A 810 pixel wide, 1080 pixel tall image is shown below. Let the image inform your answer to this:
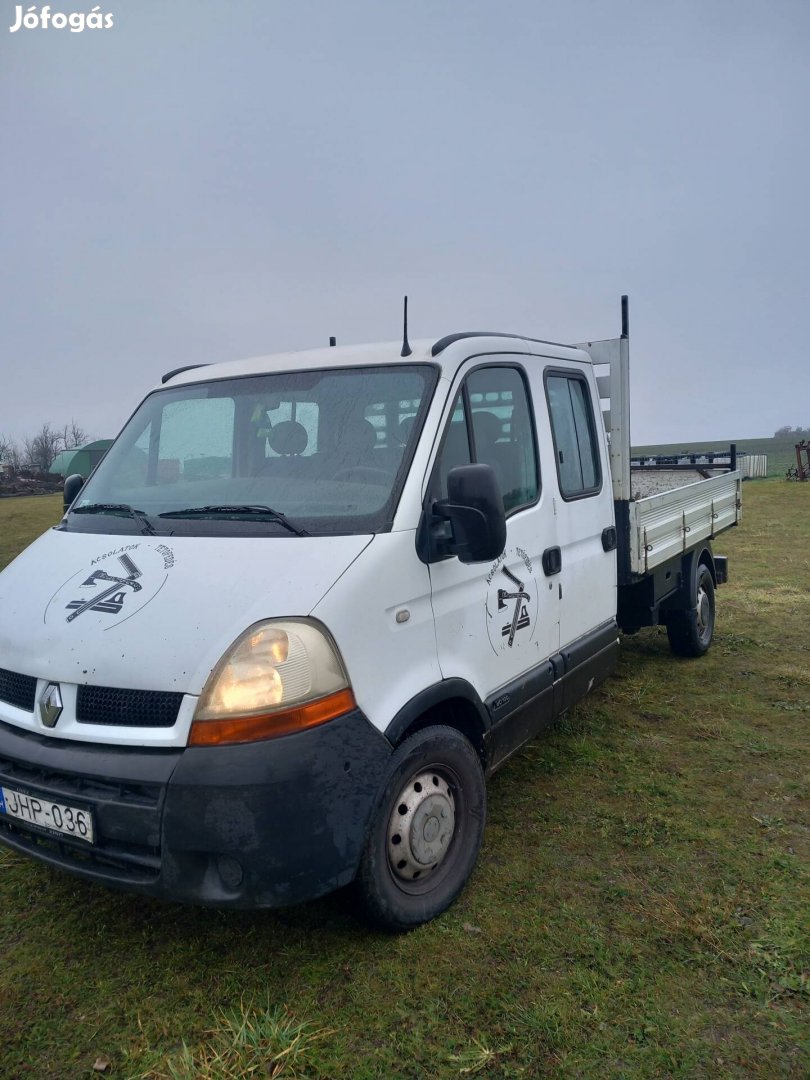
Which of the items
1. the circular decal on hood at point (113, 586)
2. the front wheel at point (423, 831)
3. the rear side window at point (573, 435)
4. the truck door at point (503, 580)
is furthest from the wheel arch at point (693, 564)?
the circular decal on hood at point (113, 586)

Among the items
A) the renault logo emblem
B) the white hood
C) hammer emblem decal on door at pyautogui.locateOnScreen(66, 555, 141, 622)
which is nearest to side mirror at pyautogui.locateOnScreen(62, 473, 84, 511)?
the white hood

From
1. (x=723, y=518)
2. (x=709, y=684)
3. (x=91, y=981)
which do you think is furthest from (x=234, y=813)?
(x=723, y=518)

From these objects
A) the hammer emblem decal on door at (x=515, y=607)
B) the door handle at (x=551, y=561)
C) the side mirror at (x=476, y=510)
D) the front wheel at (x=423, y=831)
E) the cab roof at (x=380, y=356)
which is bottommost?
the front wheel at (x=423, y=831)

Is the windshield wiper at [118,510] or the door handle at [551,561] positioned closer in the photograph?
the windshield wiper at [118,510]

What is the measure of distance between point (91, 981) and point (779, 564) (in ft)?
33.6

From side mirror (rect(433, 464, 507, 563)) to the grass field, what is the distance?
129cm

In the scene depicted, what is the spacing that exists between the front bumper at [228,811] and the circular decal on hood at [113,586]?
433 mm

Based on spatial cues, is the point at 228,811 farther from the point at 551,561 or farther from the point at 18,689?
the point at 551,561

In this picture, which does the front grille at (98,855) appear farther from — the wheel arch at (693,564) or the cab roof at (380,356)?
the wheel arch at (693,564)

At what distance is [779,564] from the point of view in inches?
427

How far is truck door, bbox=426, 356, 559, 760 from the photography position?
121 inches

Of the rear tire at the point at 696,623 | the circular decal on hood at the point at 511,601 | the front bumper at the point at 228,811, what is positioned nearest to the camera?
the front bumper at the point at 228,811

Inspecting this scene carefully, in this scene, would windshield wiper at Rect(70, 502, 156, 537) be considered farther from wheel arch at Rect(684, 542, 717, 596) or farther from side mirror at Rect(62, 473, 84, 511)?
wheel arch at Rect(684, 542, 717, 596)

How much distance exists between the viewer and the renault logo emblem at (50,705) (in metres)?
2.61
